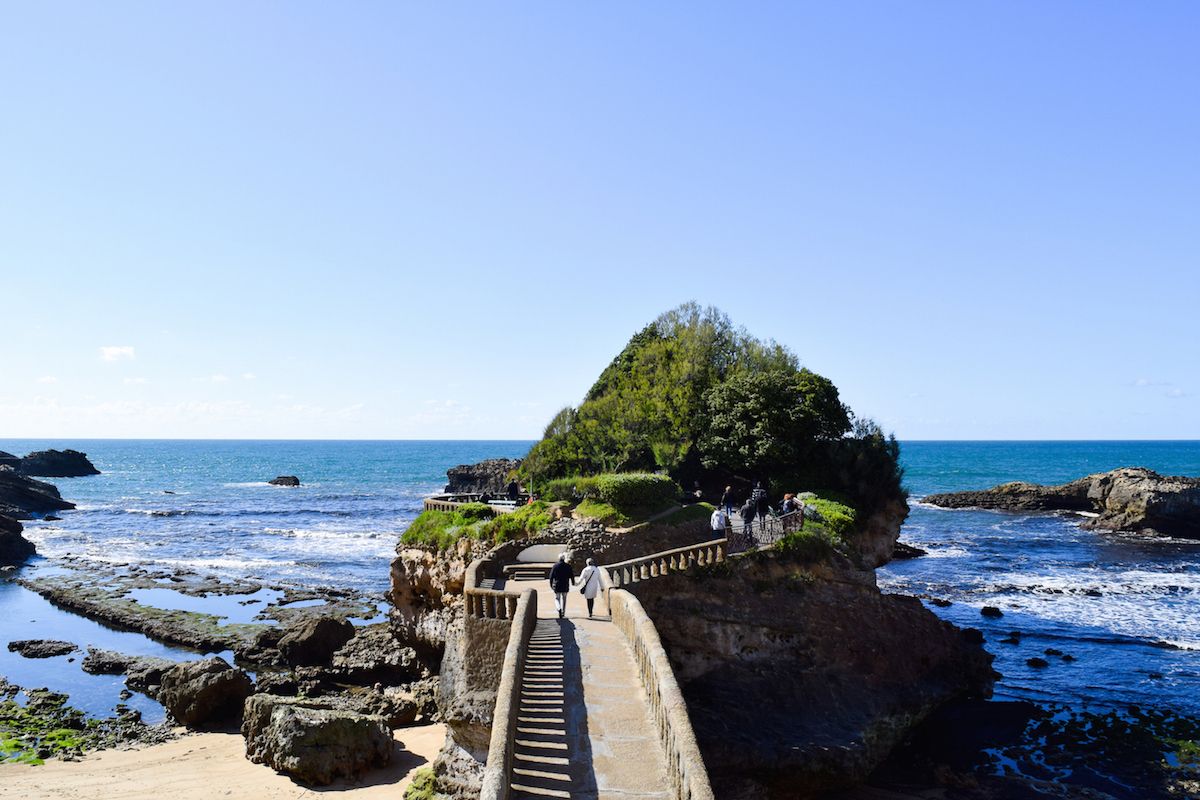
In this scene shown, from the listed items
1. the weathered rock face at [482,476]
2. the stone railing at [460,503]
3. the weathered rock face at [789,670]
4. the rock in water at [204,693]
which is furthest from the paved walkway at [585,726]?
the weathered rock face at [482,476]

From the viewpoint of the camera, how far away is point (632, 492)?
92.7ft

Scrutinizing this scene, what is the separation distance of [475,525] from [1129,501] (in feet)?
199

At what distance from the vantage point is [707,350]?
45.7 metres

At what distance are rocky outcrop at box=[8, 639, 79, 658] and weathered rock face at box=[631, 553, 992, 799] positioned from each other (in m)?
27.4

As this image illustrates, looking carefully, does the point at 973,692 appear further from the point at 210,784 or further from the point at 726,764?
the point at 210,784

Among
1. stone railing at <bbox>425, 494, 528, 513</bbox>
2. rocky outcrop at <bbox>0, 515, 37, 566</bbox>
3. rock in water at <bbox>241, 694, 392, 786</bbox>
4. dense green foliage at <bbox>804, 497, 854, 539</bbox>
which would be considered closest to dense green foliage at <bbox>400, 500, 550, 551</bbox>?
stone railing at <bbox>425, 494, 528, 513</bbox>

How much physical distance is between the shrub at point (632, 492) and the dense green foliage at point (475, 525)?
2.23 metres

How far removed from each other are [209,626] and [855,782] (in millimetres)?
30256

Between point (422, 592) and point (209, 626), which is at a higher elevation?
point (422, 592)

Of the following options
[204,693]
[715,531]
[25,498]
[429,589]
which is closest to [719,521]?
[715,531]

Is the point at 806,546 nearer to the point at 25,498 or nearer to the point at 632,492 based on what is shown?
the point at 632,492

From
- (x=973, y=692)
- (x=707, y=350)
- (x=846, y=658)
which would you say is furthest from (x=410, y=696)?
(x=707, y=350)

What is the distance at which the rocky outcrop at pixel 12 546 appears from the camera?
56.8 meters

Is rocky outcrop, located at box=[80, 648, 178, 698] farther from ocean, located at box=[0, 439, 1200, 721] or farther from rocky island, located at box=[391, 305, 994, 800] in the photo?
rocky island, located at box=[391, 305, 994, 800]
